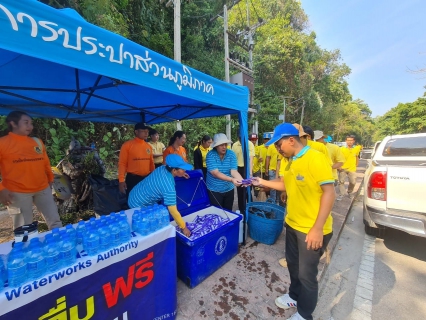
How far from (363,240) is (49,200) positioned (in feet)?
16.6

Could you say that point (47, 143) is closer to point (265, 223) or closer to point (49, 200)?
point (49, 200)

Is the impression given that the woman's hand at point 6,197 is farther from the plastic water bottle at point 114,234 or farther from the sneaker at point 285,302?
the sneaker at point 285,302

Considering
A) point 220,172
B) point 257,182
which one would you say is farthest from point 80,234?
point 220,172

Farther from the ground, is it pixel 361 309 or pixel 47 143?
pixel 47 143

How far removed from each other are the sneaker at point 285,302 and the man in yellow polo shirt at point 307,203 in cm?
21

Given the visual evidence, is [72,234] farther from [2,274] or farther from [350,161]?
[350,161]

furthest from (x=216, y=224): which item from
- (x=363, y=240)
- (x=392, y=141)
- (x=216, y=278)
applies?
(x=392, y=141)

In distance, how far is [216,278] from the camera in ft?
7.58

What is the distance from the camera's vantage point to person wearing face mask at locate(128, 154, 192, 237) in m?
1.96

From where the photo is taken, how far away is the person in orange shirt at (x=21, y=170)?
2.25 metres

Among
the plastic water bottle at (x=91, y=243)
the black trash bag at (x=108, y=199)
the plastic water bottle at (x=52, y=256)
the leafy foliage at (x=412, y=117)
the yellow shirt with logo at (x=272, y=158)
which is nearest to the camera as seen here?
the plastic water bottle at (x=52, y=256)

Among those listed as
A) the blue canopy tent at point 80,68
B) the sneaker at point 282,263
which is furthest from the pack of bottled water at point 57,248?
the sneaker at point 282,263

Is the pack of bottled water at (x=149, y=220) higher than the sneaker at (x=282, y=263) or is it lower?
higher

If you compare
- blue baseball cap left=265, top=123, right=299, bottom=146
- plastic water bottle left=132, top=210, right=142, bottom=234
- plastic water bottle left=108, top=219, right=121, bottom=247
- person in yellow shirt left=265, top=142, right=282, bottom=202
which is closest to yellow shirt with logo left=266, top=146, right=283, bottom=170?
person in yellow shirt left=265, top=142, right=282, bottom=202
